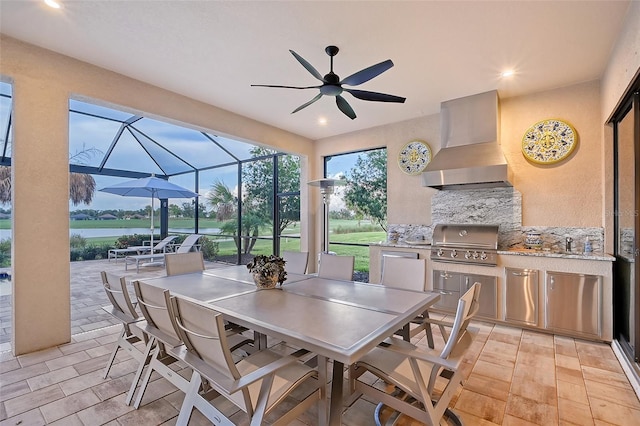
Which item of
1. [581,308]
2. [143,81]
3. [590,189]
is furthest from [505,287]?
[143,81]

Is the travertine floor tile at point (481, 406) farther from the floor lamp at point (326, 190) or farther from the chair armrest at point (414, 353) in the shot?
the floor lamp at point (326, 190)

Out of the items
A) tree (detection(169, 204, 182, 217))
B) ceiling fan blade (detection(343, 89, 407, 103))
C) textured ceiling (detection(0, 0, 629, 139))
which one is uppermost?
textured ceiling (detection(0, 0, 629, 139))

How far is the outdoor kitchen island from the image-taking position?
3.02 metres

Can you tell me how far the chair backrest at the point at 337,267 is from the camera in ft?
9.95

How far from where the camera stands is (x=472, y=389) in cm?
221

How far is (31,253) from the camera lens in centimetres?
277

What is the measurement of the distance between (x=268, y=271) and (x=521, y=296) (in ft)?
9.79

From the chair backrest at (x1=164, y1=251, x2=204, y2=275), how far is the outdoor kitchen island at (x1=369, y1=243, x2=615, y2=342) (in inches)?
128

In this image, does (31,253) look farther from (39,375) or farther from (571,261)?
(571,261)

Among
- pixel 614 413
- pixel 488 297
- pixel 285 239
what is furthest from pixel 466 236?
pixel 285 239

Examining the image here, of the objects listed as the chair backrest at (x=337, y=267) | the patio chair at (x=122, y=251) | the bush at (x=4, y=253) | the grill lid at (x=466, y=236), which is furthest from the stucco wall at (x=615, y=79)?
the patio chair at (x=122, y=251)

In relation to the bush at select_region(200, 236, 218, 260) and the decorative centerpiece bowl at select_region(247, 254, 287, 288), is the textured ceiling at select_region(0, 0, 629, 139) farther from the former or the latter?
the bush at select_region(200, 236, 218, 260)

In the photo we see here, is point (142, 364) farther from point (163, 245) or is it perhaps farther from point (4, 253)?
point (163, 245)

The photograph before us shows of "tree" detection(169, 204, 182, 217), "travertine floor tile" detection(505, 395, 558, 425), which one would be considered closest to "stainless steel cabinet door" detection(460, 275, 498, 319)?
"travertine floor tile" detection(505, 395, 558, 425)
